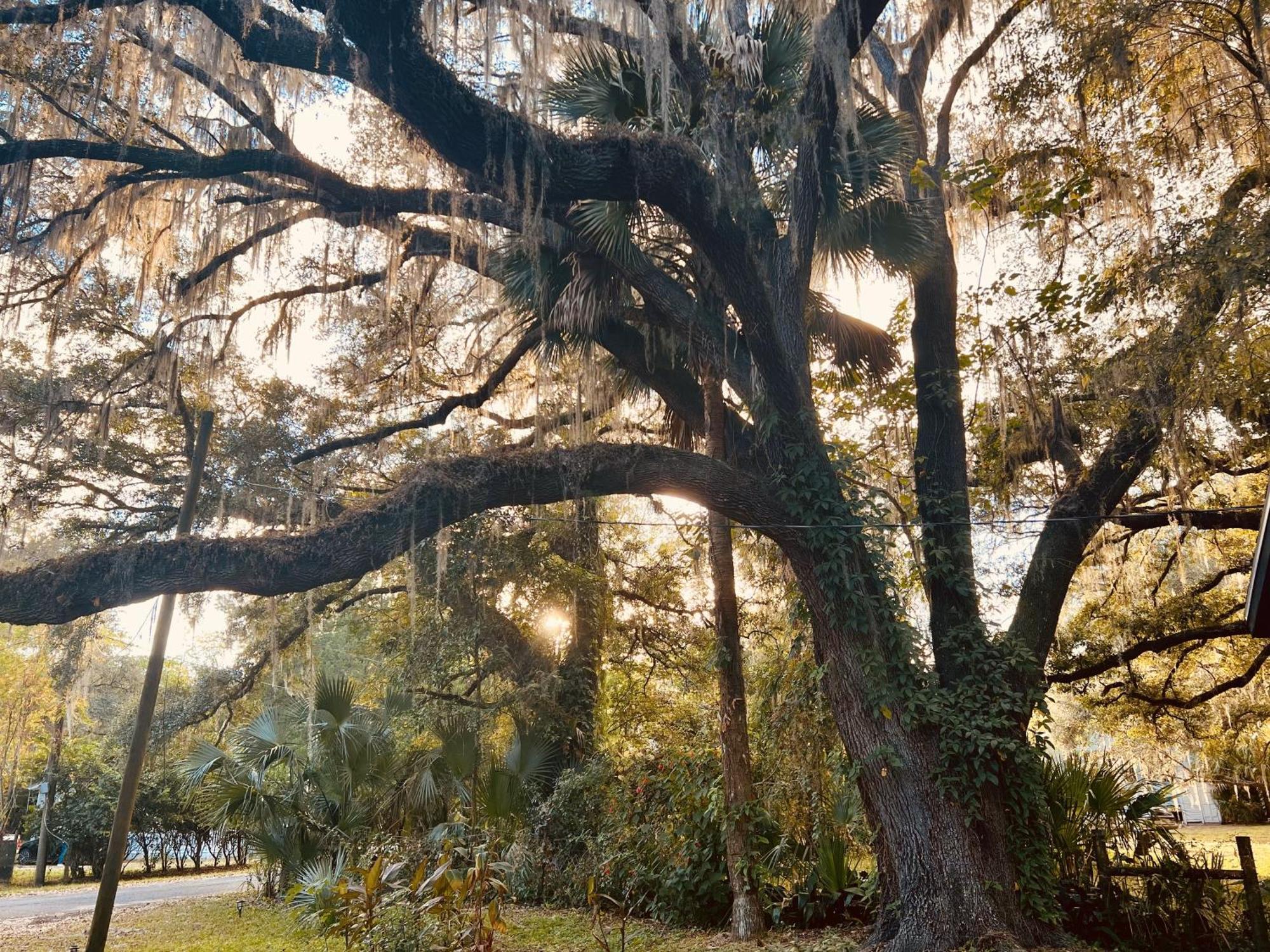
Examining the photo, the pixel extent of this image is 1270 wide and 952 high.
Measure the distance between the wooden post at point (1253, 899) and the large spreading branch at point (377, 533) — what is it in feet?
13.2

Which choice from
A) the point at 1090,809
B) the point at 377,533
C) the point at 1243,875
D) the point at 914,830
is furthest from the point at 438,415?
the point at 1243,875

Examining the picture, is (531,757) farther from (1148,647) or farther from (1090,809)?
(1148,647)

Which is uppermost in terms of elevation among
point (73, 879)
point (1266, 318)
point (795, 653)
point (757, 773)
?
point (1266, 318)

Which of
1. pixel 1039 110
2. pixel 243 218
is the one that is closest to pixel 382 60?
pixel 243 218

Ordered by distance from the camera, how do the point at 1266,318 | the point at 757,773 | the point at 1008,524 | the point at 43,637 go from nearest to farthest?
the point at 1266,318, the point at 1008,524, the point at 757,773, the point at 43,637

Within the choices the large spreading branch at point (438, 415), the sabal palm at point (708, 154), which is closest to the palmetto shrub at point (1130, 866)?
the sabal palm at point (708, 154)

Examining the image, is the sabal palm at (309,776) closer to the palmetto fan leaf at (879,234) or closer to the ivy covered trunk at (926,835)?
the ivy covered trunk at (926,835)

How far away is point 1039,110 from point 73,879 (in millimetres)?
23476

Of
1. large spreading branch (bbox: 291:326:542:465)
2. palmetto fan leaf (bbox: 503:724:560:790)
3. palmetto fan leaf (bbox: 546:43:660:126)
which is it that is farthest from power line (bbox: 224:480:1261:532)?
palmetto fan leaf (bbox: 503:724:560:790)

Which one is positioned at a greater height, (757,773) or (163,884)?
(757,773)

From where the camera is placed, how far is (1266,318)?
5984mm

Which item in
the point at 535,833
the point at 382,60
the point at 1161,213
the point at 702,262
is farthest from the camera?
the point at 535,833

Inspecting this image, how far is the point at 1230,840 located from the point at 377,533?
10701 millimetres

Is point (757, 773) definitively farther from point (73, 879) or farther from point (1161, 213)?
point (73, 879)
